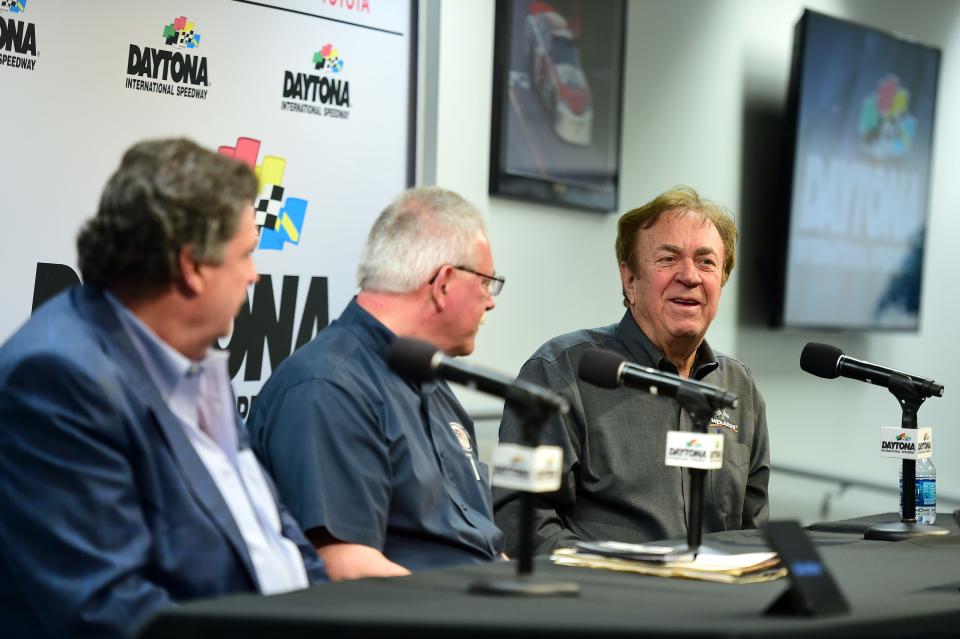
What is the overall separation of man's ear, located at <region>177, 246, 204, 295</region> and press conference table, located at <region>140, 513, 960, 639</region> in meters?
0.44

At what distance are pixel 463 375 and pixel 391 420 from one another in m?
0.57

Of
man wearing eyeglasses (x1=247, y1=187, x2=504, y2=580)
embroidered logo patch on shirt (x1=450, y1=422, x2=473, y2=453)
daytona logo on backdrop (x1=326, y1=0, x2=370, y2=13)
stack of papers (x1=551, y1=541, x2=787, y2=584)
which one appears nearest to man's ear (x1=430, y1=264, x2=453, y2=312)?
man wearing eyeglasses (x1=247, y1=187, x2=504, y2=580)

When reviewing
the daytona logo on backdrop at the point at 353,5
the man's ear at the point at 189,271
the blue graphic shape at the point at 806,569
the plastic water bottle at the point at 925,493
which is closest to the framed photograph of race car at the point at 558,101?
the daytona logo on backdrop at the point at 353,5

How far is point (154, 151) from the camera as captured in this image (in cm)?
164

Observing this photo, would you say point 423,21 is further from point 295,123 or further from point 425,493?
point 425,493

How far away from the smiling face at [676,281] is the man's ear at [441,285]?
28.4 inches

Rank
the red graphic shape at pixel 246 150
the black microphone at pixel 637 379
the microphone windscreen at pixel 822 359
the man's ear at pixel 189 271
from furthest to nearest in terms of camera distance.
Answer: the red graphic shape at pixel 246 150
the microphone windscreen at pixel 822 359
the black microphone at pixel 637 379
the man's ear at pixel 189 271

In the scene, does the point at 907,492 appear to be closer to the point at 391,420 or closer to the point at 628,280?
the point at 628,280

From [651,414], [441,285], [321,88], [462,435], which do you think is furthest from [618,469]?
[321,88]

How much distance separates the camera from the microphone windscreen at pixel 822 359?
244 cm

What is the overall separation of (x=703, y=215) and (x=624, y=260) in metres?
0.21

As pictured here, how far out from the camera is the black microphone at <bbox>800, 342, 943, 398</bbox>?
2.36 metres

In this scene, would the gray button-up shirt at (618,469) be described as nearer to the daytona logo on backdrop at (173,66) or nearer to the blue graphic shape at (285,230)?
the blue graphic shape at (285,230)

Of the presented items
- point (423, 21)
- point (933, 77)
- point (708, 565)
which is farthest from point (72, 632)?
point (933, 77)
